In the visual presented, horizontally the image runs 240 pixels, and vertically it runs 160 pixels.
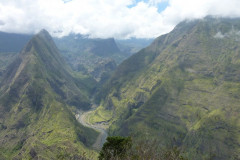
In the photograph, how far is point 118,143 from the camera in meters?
142

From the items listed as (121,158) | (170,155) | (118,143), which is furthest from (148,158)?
(118,143)

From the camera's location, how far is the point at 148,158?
10438 centimetres

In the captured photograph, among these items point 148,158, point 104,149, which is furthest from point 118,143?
point 148,158

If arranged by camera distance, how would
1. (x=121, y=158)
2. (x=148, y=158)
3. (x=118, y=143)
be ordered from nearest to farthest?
(x=148, y=158) < (x=121, y=158) < (x=118, y=143)

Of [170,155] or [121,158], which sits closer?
[170,155]

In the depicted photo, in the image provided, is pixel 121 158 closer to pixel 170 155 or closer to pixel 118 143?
pixel 118 143

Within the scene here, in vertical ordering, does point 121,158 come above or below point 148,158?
below

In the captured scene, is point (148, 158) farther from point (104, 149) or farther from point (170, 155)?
point (104, 149)

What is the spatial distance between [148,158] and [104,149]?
47.5 metres

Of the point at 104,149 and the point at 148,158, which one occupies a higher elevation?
the point at 148,158

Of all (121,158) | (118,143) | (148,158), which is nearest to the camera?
(148,158)

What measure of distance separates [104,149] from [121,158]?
23.8 m

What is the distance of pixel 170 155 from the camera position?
111 meters

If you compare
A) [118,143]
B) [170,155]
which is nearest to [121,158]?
[118,143]
